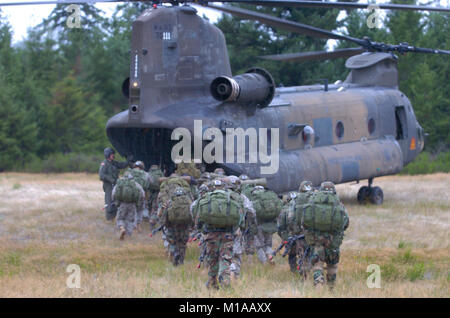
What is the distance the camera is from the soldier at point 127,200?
43.6 ft

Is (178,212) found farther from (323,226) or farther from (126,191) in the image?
(323,226)

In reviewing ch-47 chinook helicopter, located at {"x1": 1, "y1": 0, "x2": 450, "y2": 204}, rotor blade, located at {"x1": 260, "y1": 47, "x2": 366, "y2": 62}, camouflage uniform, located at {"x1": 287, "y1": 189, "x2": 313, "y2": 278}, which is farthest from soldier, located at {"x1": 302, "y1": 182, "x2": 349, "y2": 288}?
rotor blade, located at {"x1": 260, "y1": 47, "x2": 366, "y2": 62}

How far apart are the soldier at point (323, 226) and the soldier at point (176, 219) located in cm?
260

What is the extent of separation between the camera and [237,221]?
8.64m

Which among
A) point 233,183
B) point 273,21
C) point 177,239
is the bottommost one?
point 177,239

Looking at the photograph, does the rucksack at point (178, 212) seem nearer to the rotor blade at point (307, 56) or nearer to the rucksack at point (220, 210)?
the rucksack at point (220, 210)

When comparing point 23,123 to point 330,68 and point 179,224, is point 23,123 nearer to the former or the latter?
point 330,68

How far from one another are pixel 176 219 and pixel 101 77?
30220 millimetres

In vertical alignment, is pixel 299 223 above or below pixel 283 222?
above

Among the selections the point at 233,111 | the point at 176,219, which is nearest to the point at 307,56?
the point at 233,111

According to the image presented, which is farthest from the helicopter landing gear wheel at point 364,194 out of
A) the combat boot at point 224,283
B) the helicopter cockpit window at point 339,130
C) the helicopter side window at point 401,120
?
the combat boot at point 224,283

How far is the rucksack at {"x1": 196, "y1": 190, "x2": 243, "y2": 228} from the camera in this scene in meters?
8.57

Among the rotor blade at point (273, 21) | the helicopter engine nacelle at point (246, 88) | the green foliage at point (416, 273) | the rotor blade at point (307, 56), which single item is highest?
the rotor blade at point (273, 21)

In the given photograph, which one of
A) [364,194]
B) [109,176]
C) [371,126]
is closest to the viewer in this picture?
[109,176]
